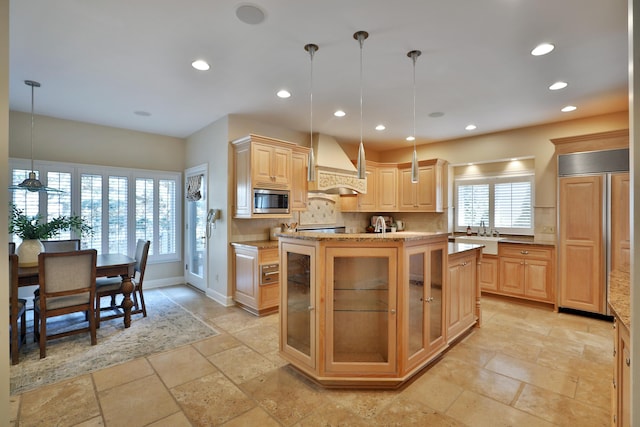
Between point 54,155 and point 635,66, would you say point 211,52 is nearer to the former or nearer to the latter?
point 635,66

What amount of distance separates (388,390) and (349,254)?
1111mm

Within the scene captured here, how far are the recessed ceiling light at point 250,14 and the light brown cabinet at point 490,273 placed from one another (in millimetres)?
4552

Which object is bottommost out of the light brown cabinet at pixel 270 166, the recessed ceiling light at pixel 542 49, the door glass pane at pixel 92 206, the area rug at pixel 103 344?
the area rug at pixel 103 344

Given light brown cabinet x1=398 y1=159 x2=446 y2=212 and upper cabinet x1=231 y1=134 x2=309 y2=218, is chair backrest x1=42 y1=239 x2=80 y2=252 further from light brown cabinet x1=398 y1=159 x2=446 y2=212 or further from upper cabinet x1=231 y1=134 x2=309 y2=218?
light brown cabinet x1=398 y1=159 x2=446 y2=212

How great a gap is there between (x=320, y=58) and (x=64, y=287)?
11.0 ft

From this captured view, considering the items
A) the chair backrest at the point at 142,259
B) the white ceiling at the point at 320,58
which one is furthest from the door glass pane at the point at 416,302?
the chair backrest at the point at 142,259

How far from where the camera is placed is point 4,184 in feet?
4.25

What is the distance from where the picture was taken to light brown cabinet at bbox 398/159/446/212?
18.6 ft

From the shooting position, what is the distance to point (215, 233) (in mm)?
4707

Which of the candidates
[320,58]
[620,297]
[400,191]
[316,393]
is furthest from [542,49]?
[400,191]

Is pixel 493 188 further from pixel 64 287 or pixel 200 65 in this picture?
pixel 64 287

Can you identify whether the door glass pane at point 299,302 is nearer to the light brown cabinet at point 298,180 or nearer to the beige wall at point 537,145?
the light brown cabinet at point 298,180

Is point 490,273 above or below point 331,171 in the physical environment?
below

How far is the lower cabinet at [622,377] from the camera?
141 cm
